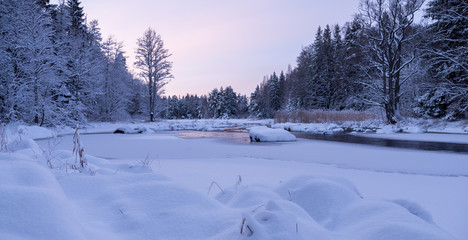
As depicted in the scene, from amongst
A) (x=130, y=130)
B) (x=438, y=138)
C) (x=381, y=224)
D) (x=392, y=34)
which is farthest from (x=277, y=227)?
(x=392, y=34)

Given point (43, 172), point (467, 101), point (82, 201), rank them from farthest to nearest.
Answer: point (467, 101) < point (82, 201) < point (43, 172)

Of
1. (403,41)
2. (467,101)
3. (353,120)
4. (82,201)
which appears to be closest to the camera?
(82,201)

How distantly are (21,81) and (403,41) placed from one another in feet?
77.0

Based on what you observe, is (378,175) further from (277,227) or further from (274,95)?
(274,95)

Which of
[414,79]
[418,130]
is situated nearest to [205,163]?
[418,130]

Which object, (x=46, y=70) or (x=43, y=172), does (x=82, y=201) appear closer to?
(x=43, y=172)

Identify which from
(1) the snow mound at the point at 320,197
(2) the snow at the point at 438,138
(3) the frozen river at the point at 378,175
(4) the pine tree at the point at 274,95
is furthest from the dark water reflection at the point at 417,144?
(4) the pine tree at the point at 274,95

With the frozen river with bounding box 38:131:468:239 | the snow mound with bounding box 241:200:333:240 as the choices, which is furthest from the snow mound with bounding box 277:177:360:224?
the snow mound with bounding box 241:200:333:240

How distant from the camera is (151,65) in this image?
25.9 metres

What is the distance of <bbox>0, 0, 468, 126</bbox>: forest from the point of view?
44.9 ft

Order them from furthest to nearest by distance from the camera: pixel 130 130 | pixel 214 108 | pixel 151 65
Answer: pixel 214 108 → pixel 151 65 → pixel 130 130

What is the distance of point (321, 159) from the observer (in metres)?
5.72

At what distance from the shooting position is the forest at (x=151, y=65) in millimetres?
13672

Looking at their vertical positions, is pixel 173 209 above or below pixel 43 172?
below
